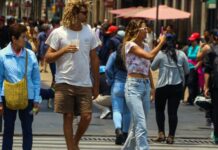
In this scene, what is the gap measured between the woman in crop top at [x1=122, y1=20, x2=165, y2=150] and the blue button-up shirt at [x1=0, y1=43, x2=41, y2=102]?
5.88ft

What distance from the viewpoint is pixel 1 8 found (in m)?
106

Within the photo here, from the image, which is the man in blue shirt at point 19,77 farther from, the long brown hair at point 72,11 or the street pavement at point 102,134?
the street pavement at point 102,134

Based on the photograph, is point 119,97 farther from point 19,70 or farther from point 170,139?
point 19,70

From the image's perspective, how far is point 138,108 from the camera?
41.3ft

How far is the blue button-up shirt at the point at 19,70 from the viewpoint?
1120 cm

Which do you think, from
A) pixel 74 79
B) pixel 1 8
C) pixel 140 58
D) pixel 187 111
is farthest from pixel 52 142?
pixel 1 8

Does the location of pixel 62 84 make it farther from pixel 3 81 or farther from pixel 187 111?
pixel 187 111

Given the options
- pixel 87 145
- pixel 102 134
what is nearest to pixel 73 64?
pixel 87 145

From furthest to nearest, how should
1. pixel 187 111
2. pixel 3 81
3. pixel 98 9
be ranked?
pixel 98 9
pixel 187 111
pixel 3 81

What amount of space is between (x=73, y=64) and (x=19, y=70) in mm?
623

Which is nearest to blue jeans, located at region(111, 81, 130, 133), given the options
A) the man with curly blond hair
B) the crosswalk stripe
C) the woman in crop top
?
the crosswalk stripe

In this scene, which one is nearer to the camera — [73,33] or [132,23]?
[73,33]

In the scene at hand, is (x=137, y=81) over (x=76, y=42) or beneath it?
beneath

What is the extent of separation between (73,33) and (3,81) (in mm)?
970
